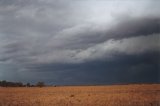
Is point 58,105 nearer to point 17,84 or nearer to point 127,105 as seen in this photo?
point 127,105

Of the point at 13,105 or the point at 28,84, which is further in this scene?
the point at 28,84

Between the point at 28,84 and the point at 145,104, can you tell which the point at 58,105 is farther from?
the point at 28,84

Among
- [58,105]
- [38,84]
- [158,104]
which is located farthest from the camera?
[38,84]

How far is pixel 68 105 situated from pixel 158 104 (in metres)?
10.0

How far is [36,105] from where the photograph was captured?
37.7m

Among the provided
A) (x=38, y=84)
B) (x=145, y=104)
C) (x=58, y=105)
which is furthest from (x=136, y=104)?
(x=38, y=84)

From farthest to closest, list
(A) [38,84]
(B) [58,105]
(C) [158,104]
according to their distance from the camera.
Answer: (A) [38,84] → (B) [58,105] → (C) [158,104]

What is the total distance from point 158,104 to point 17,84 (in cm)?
16067

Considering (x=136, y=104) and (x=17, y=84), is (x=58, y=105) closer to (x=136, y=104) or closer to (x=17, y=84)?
(x=136, y=104)

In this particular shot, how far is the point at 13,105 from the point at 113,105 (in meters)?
12.1

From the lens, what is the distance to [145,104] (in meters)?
35.0

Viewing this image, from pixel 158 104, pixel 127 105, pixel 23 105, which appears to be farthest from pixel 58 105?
pixel 158 104

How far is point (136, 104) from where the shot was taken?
35.2 metres

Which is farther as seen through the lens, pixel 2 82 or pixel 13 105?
pixel 2 82
